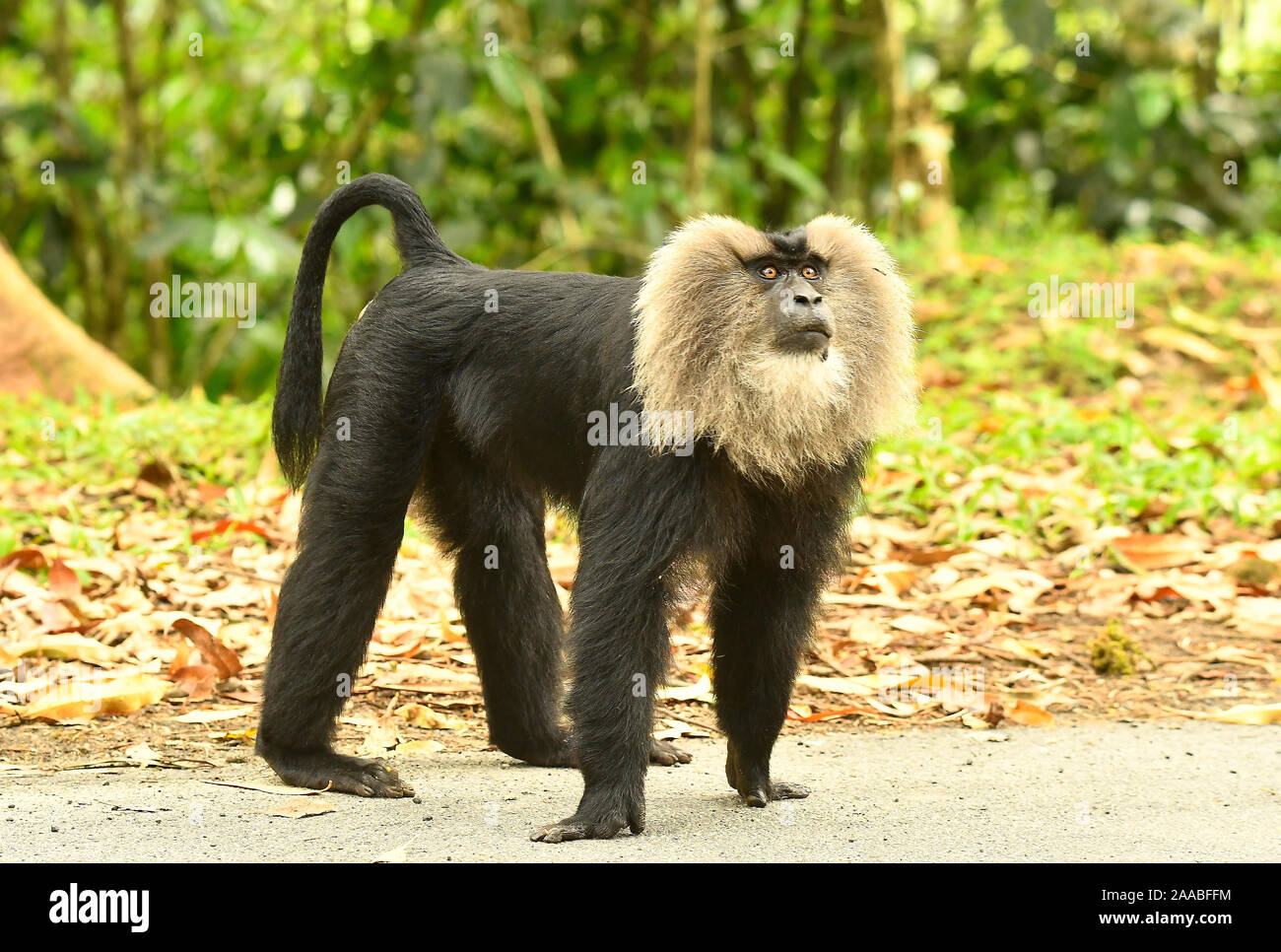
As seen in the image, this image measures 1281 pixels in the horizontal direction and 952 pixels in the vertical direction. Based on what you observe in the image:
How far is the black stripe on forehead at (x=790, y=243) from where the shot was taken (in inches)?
134

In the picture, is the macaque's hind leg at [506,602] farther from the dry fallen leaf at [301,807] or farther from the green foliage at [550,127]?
the green foliage at [550,127]

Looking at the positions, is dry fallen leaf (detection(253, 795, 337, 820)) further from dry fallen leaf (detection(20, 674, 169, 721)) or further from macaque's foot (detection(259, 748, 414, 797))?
dry fallen leaf (detection(20, 674, 169, 721))

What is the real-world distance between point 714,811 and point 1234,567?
9.47 feet

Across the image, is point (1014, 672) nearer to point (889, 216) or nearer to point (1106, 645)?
point (1106, 645)

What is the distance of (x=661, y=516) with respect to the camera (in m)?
3.32

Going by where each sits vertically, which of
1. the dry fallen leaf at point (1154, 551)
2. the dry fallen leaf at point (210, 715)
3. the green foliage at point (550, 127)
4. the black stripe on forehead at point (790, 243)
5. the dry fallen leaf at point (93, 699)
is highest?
the green foliage at point (550, 127)

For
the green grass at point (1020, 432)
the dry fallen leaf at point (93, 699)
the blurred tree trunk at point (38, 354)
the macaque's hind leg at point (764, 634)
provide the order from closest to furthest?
the macaque's hind leg at point (764, 634) < the dry fallen leaf at point (93, 699) < the green grass at point (1020, 432) < the blurred tree trunk at point (38, 354)

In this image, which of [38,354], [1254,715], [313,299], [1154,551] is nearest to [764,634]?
[313,299]

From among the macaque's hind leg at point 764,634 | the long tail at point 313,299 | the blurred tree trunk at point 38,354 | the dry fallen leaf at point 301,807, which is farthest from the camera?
the blurred tree trunk at point 38,354

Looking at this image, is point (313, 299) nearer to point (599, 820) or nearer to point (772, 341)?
point (772, 341)

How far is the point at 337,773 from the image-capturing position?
3.75 metres

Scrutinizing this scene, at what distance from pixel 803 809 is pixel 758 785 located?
0.14 m

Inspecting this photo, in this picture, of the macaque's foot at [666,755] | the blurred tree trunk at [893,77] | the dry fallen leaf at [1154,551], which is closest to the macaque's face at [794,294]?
the macaque's foot at [666,755]

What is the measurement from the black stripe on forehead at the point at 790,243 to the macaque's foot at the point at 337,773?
5.42 feet
